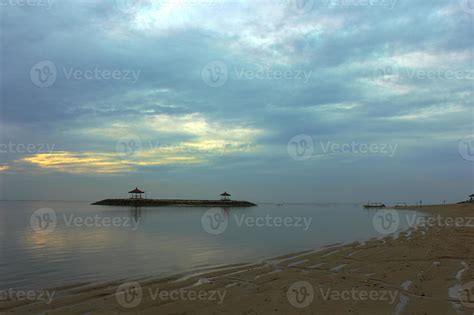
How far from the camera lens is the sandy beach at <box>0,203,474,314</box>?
27.6 ft

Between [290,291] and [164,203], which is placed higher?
[290,291]

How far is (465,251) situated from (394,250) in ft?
10.7

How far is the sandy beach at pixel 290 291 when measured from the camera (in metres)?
8.42

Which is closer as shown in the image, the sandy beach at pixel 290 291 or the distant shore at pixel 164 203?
the sandy beach at pixel 290 291

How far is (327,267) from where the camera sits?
14.3m

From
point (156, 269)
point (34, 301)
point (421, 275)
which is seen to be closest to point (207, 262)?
point (156, 269)

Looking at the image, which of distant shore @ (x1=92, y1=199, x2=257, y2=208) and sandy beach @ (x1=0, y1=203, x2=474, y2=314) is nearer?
sandy beach @ (x1=0, y1=203, x2=474, y2=314)

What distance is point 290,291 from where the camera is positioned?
32.9ft

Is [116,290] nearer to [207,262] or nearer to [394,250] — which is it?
[207,262]

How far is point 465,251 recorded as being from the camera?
16625 millimetres

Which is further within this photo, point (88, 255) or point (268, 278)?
point (88, 255)

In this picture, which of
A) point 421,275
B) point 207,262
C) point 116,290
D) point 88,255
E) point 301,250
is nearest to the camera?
point 116,290

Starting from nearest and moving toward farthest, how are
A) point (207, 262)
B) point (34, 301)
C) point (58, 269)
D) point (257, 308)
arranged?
point (257, 308) < point (34, 301) < point (58, 269) < point (207, 262)

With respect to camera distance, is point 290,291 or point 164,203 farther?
point 164,203
